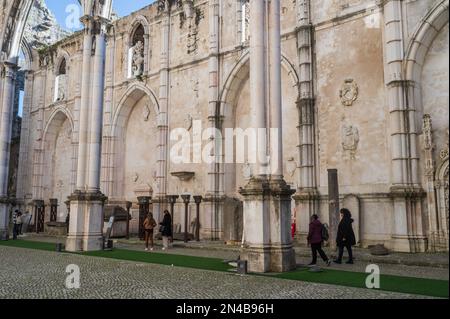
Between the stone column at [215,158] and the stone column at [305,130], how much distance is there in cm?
404

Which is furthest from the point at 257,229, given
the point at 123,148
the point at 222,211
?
the point at 123,148

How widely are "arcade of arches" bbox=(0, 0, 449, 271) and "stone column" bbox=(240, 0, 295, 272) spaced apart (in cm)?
3

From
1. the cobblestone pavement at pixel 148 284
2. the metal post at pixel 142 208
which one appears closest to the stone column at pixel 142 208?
the metal post at pixel 142 208

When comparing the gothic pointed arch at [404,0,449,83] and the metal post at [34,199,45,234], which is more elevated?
the gothic pointed arch at [404,0,449,83]

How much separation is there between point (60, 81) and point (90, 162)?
50.1 feet

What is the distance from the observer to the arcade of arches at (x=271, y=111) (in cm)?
1065

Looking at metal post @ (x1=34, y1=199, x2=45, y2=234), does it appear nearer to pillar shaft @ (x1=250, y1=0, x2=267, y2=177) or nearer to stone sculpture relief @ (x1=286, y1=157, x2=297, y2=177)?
stone sculpture relief @ (x1=286, y1=157, x2=297, y2=177)

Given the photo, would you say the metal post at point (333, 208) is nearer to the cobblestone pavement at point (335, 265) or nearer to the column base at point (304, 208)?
the cobblestone pavement at point (335, 265)

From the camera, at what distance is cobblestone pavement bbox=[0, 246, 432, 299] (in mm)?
7045

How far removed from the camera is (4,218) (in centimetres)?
2022

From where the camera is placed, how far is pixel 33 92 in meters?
29.8

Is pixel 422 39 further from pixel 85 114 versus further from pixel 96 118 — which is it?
pixel 85 114

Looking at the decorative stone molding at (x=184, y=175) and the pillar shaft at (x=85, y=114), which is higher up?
the pillar shaft at (x=85, y=114)

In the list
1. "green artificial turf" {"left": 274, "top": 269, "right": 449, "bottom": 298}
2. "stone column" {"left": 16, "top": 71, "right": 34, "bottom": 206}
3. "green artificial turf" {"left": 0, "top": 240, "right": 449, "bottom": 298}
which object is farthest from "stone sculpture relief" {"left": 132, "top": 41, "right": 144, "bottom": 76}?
"green artificial turf" {"left": 274, "top": 269, "right": 449, "bottom": 298}
